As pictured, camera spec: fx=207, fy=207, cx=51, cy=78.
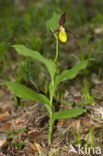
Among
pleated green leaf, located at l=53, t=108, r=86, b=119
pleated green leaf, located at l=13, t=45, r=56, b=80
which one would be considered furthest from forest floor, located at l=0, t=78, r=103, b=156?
pleated green leaf, located at l=13, t=45, r=56, b=80

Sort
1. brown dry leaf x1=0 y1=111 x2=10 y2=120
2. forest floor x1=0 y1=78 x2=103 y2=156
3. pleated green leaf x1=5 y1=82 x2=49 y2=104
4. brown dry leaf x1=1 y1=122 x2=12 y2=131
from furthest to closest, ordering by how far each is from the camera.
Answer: brown dry leaf x1=0 y1=111 x2=10 y2=120
brown dry leaf x1=1 y1=122 x2=12 y2=131
forest floor x1=0 y1=78 x2=103 y2=156
pleated green leaf x1=5 y1=82 x2=49 y2=104

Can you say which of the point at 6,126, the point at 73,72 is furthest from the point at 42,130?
the point at 73,72

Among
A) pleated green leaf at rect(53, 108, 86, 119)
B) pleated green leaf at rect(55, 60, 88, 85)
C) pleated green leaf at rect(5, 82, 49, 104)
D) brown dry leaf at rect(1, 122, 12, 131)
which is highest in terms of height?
pleated green leaf at rect(55, 60, 88, 85)

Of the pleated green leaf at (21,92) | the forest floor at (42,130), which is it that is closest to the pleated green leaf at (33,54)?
the pleated green leaf at (21,92)

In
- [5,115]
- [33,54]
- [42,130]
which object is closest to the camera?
[33,54]

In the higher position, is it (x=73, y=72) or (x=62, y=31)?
(x=62, y=31)

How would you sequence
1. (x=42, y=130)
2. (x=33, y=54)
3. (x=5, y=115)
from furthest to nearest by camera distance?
1. (x=5, y=115)
2. (x=42, y=130)
3. (x=33, y=54)

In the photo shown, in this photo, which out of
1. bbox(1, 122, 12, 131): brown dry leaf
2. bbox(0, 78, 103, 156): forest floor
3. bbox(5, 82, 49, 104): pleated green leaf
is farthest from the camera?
bbox(1, 122, 12, 131): brown dry leaf

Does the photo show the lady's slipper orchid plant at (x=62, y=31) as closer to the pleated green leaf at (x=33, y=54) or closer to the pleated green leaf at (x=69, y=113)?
the pleated green leaf at (x=33, y=54)

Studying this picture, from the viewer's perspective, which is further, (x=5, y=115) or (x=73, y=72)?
(x=5, y=115)

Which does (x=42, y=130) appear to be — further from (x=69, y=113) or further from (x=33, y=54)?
(x=33, y=54)

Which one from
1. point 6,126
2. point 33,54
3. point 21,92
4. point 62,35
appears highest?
point 62,35

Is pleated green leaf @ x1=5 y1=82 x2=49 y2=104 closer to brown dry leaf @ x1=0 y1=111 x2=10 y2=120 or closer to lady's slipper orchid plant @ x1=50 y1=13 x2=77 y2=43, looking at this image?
lady's slipper orchid plant @ x1=50 y1=13 x2=77 y2=43
